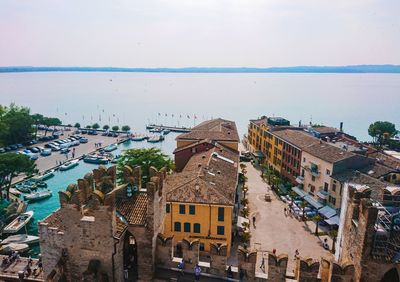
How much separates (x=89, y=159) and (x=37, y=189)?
23.3m

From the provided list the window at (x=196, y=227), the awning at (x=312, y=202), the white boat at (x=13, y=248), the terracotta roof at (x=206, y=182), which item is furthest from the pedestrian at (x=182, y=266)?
the awning at (x=312, y=202)

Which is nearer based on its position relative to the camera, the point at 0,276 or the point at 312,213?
the point at 0,276

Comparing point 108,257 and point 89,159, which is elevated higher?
point 108,257

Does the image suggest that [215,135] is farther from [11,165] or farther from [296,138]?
[11,165]

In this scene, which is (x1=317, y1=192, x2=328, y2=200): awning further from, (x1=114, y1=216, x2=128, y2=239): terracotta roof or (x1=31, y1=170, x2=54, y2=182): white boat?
(x1=31, y1=170, x2=54, y2=182): white boat

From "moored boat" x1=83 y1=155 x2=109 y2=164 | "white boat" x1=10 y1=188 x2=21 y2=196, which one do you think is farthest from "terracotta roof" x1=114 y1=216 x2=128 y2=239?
"moored boat" x1=83 y1=155 x2=109 y2=164

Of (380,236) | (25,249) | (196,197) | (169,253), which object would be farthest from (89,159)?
(380,236)

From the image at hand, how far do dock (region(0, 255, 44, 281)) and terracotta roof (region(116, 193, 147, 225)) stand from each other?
54.3ft

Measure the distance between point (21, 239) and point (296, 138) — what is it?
56.7 metres

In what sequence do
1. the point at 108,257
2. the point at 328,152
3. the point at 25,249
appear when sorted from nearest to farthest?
1. the point at 108,257
2. the point at 25,249
3. the point at 328,152

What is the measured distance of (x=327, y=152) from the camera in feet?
197

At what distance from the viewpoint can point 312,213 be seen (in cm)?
5572

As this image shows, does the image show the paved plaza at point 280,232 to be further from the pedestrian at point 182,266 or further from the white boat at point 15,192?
the white boat at point 15,192

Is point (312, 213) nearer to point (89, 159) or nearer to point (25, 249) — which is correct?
point (25, 249)
